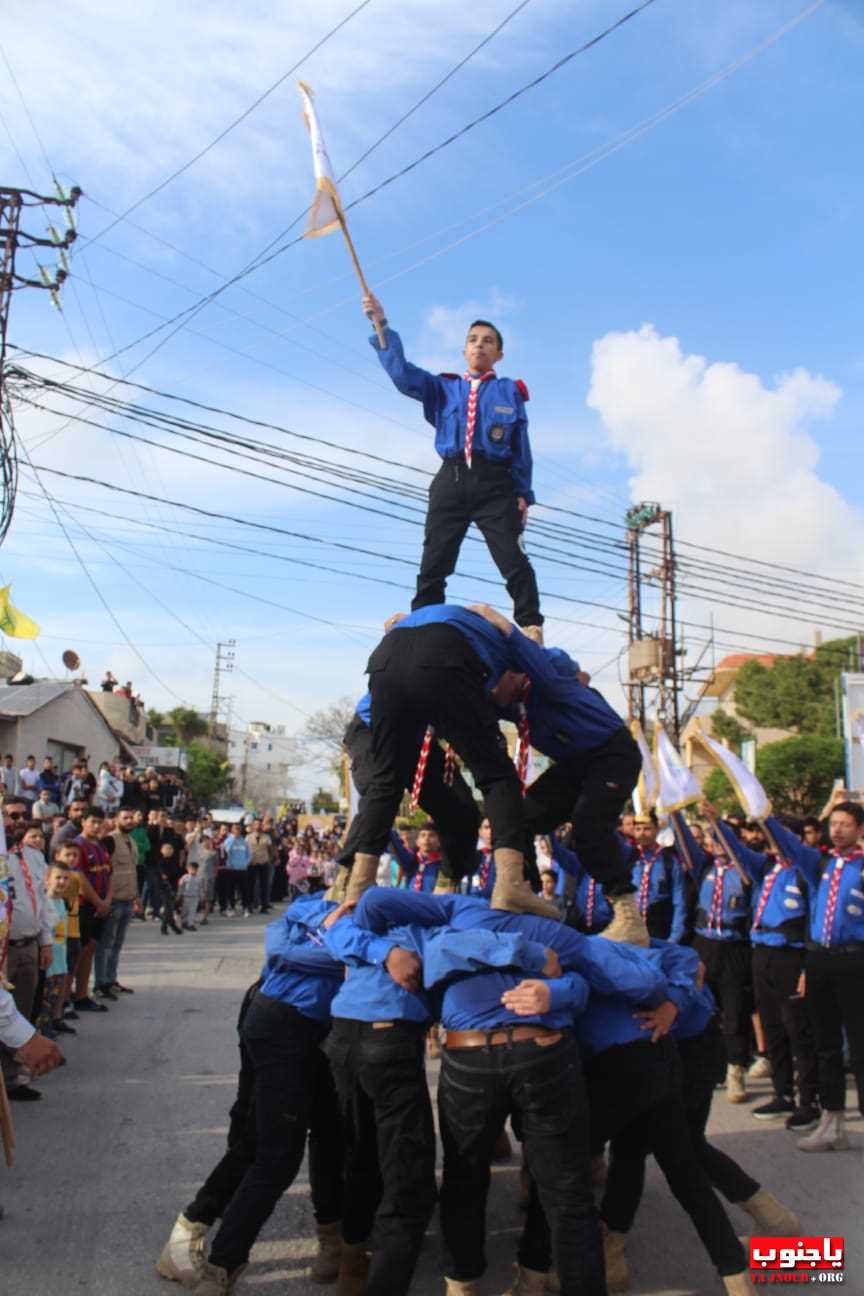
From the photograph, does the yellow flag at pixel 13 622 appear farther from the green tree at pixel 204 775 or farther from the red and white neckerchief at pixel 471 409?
the green tree at pixel 204 775

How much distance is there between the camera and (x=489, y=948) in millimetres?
3896

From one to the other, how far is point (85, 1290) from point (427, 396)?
4.58m

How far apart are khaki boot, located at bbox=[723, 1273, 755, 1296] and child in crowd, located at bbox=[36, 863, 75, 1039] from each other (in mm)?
6456

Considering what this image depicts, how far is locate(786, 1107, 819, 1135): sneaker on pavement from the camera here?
719cm

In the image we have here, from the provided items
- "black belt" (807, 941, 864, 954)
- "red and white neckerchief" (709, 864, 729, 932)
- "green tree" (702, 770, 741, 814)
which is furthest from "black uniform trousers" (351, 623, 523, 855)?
"green tree" (702, 770, 741, 814)

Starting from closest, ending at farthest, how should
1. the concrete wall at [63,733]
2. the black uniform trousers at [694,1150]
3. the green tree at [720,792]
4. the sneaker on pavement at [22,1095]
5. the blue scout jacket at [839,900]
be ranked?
1. the black uniform trousers at [694,1150]
2. the blue scout jacket at [839,900]
3. the sneaker on pavement at [22,1095]
4. the concrete wall at [63,733]
5. the green tree at [720,792]

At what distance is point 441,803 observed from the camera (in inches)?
218

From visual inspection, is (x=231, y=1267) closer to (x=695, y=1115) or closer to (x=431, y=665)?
(x=695, y=1115)

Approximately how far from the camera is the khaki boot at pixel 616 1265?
462 cm

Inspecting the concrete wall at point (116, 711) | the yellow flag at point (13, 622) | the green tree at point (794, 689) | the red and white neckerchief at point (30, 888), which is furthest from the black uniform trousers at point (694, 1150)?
the green tree at point (794, 689)

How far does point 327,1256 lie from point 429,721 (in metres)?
2.40

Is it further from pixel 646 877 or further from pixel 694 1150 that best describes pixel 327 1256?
pixel 646 877

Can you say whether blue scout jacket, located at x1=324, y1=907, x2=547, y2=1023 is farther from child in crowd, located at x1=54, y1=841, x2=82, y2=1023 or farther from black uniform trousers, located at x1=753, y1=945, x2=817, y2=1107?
child in crowd, located at x1=54, y1=841, x2=82, y2=1023

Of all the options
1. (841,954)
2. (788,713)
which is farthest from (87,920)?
(788,713)
